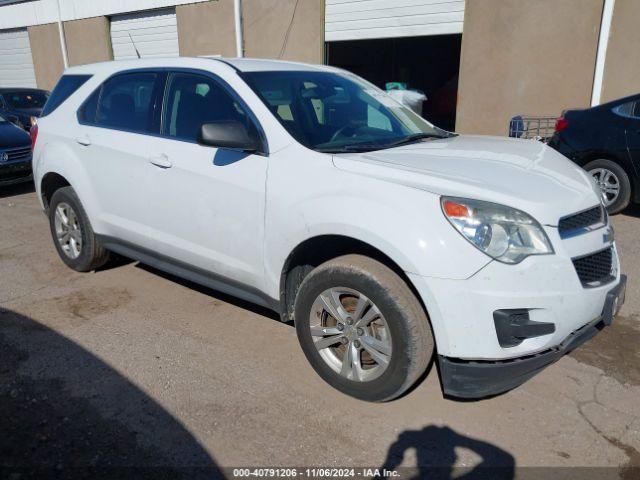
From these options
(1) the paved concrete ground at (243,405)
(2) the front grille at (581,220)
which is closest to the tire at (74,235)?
(1) the paved concrete ground at (243,405)

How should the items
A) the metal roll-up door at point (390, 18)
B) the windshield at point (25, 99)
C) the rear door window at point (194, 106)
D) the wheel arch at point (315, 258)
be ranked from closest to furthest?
the wheel arch at point (315, 258) < the rear door window at point (194, 106) < the metal roll-up door at point (390, 18) < the windshield at point (25, 99)

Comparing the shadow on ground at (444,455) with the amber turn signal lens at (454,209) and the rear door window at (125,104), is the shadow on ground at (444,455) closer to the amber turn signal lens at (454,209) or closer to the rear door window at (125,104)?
the amber turn signal lens at (454,209)

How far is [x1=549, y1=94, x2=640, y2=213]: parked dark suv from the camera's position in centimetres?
628

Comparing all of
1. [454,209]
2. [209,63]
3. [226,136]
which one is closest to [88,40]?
[209,63]

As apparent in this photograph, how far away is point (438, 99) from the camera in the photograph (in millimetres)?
15688

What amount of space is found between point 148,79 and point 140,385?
220 cm

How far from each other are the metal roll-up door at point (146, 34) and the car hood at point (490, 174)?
13563 millimetres

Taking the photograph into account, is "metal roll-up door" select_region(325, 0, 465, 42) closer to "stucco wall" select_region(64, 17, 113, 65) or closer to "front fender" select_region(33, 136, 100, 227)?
"front fender" select_region(33, 136, 100, 227)

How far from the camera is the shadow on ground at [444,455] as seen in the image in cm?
239

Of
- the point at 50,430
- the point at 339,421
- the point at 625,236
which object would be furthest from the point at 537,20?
the point at 50,430

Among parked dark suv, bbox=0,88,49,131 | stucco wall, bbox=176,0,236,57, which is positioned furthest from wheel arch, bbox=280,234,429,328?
stucco wall, bbox=176,0,236,57

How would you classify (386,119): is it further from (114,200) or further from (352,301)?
(114,200)

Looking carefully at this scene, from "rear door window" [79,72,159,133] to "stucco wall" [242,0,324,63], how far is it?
870 centimetres

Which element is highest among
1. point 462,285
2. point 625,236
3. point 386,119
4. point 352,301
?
point 386,119
